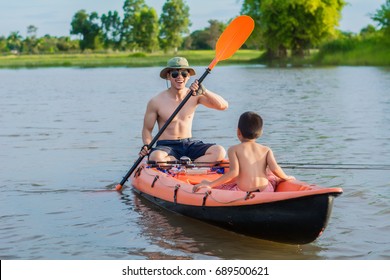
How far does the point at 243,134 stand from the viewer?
677cm

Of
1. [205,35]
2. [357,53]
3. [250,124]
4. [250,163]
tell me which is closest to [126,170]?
[250,163]

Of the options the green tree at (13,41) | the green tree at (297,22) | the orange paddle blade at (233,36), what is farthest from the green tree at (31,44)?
the orange paddle blade at (233,36)

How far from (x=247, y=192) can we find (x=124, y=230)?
4.98 feet

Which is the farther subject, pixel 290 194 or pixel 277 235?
A: pixel 277 235

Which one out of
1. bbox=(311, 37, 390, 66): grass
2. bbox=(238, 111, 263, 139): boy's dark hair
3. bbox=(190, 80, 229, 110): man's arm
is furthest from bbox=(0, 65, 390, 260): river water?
bbox=(311, 37, 390, 66): grass

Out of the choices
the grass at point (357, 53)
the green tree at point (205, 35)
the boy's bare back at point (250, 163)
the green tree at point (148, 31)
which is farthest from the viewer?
the green tree at point (205, 35)

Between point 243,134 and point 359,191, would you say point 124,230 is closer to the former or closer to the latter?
point 243,134

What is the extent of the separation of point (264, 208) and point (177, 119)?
8.80 ft

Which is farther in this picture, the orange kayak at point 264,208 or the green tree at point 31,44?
the green tree at point 31,44

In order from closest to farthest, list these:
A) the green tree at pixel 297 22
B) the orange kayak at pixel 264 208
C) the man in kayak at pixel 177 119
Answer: the orange kayak at pixel 264 208
the man in kayak at pixel 177 119
the green tree at pixel 297 22

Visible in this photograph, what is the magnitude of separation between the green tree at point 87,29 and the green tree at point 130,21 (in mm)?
4318

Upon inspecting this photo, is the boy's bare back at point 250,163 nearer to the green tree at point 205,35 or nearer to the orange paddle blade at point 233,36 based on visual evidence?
the orange paddle blade at point 233,36

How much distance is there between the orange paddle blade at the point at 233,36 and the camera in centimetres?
942

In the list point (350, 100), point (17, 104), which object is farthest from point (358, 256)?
point (17, 104)
